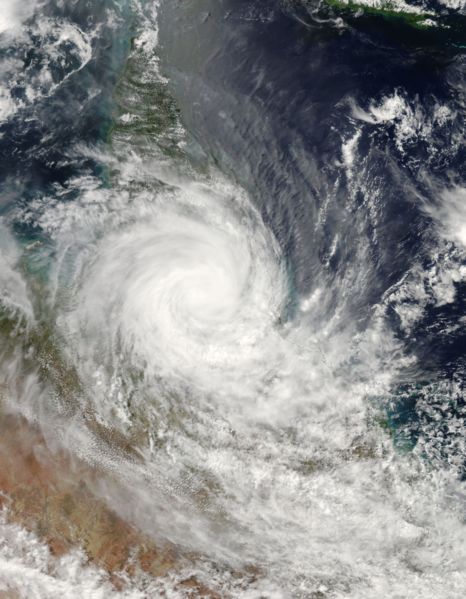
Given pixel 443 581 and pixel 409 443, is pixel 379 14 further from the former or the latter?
pixel 443 581

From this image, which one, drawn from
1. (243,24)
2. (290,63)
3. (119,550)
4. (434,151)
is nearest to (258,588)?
(119,550)

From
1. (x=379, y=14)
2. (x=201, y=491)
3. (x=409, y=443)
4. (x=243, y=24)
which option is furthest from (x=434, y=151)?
(x=201, y=491)

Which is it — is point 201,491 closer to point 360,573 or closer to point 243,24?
point 360,573

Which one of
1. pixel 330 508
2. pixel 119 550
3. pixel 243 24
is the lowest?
pixel 119 550

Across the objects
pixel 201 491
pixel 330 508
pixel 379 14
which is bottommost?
pixel 201 491

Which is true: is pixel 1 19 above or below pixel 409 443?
above

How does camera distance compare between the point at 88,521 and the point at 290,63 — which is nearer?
the point at 88,521
